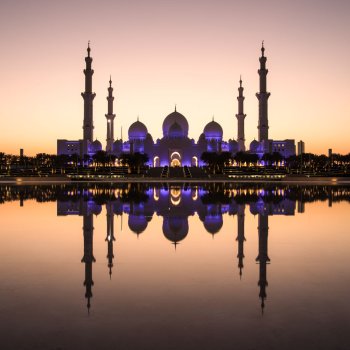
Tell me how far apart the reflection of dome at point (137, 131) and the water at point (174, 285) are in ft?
196

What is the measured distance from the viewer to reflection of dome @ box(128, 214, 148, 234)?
10.1 m

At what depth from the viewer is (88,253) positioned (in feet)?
24.9

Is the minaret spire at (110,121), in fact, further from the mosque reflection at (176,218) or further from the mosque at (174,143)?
the mosque reflection at (176,218)

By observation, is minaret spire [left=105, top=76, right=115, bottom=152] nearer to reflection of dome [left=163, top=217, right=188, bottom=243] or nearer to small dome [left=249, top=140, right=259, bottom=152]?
small dome [left=249, top=140, right=259, bottom=152]

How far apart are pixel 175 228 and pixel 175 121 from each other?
59723 millimetres

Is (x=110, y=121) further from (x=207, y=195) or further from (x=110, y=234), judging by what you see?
(x=110, y=234)

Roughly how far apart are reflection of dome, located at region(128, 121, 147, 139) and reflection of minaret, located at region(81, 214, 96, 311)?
58.6 meters

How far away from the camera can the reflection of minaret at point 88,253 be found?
559cm

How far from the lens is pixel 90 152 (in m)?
68.6

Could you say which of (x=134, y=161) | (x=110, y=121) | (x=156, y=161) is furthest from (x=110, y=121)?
(x=134, y=161)

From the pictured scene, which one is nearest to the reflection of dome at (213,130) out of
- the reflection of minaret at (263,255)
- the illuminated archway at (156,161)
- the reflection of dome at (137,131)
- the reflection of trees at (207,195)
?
the illuminated archway at (156,161)

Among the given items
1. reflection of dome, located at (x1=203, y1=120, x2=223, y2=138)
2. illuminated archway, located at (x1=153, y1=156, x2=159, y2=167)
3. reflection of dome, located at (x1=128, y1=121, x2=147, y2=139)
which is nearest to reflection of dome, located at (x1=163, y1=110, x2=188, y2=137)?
reflection of dome, located at (x1=203, y1=120, x2=223, y2=138)

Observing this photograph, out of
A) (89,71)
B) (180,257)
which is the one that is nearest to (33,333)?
(180,257)

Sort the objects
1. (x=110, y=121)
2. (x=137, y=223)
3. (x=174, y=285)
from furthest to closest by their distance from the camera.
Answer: (x=110, y=121)
(x=137, y=223)
(x=174, y=285)
